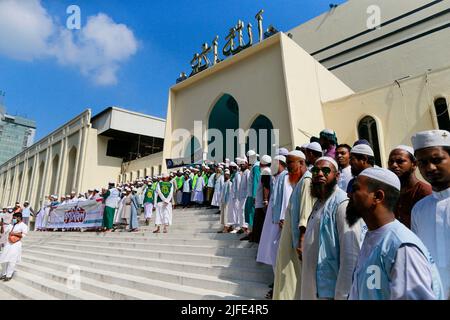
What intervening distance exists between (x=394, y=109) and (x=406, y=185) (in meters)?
10.0

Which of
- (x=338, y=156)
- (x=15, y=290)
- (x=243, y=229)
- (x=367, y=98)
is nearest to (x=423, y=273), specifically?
(x=338, y=156)

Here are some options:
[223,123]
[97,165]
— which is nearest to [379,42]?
[223,123]

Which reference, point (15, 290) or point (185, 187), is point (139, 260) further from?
point (185, 187)

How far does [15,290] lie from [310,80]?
11.7m

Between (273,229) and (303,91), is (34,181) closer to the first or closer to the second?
(303,91)

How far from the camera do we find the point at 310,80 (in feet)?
40.2

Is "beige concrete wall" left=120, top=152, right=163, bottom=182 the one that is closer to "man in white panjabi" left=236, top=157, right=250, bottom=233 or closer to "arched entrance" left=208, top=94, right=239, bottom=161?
"arched entrance" left=208, top=94, right=239, bottom=161

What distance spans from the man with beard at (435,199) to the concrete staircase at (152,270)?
231 centimetres

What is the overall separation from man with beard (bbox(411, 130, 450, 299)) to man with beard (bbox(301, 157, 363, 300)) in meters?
0.35

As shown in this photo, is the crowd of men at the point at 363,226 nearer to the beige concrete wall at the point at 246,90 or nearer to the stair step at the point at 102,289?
the stair step at the point at 102,289

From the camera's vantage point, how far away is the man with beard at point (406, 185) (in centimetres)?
222

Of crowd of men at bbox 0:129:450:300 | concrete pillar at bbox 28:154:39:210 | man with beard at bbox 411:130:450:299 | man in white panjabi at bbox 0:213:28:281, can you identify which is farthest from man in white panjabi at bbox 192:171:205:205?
concrete pillar at bbox 28:154:39:210

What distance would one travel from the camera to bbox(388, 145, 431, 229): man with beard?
2215mm

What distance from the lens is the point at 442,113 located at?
32.2 ft
